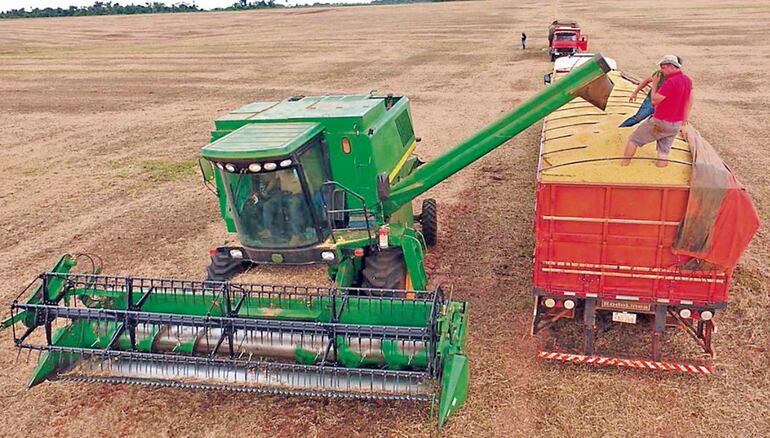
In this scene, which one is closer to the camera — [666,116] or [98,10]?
[666,116]

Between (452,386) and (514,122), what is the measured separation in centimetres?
322

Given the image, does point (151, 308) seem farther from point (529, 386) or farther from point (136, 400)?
point (529, 386)

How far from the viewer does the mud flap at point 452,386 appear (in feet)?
16.0

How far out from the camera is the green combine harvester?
5.57 metres

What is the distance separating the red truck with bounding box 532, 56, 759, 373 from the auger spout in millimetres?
506

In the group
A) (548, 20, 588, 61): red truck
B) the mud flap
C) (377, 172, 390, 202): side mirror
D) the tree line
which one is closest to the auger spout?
(377, 172, 390, 202): side mirror

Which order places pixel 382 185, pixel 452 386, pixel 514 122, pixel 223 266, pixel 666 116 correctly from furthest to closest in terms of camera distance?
pixel 223 266 < pixel 514 122 < pixel 382 185 < pixel 666 116 < pixel 452 386

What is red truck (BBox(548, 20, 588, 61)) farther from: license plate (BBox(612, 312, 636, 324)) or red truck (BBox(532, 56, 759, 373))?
license plate (BBox(612, 312, 636, 324))

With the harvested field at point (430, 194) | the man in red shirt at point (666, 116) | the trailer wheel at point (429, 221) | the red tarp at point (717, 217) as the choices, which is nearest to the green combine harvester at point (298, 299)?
the harvested field at point (430, 194)

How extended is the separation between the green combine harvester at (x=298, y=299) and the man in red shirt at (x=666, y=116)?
0.64 m

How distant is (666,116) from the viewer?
240 inches

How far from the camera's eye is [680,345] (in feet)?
22.4

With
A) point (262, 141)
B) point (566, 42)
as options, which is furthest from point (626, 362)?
point (566, 42)

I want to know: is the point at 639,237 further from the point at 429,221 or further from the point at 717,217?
the point at 429,221
